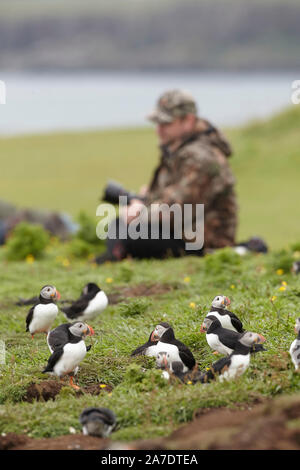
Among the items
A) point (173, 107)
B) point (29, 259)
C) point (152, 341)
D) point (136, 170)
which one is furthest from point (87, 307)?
point (136, 170)

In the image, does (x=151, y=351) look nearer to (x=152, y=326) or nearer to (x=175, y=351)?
(x=175, y=351)

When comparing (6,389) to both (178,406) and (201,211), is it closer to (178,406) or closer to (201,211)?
(178,406)

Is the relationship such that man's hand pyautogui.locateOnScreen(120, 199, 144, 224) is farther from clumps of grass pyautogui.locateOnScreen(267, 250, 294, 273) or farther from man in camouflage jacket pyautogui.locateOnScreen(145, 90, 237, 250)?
clumps of grass pyautogui.locateOnScreen(267, 250, 294, 273)

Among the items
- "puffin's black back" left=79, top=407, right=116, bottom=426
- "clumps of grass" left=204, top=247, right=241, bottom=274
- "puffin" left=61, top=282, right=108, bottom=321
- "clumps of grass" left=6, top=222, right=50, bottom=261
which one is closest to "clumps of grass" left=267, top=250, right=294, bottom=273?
"clumps of grass" left=204, top=247, right=241, bottom=274

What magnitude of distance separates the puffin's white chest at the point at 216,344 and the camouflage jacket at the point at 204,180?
206 inches

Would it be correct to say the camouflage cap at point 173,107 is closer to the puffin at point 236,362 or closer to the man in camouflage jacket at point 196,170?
the man in camouflage jacket at point 196,170

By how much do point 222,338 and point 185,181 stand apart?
5.46 m

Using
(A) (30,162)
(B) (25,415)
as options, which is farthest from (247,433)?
(A) (30,162)

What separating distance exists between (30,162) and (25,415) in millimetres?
24965

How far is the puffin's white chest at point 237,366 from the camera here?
4766mm

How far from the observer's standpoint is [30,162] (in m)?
28.9

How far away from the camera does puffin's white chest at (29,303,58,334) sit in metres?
6.30

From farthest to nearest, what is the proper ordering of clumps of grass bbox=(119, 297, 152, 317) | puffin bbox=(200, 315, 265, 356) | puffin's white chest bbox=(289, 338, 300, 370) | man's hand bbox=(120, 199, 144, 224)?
1. man's hand bbox=(120, 199, 144, 224)
2. clumps of grass bbox=(119, 297, 152, 317)
3. puffin bbox=(200, 315, 265, 356)
4. puffin's white chest bbox=(289, 338, 300, 370)

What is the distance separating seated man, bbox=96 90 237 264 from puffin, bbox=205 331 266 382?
220 inches
